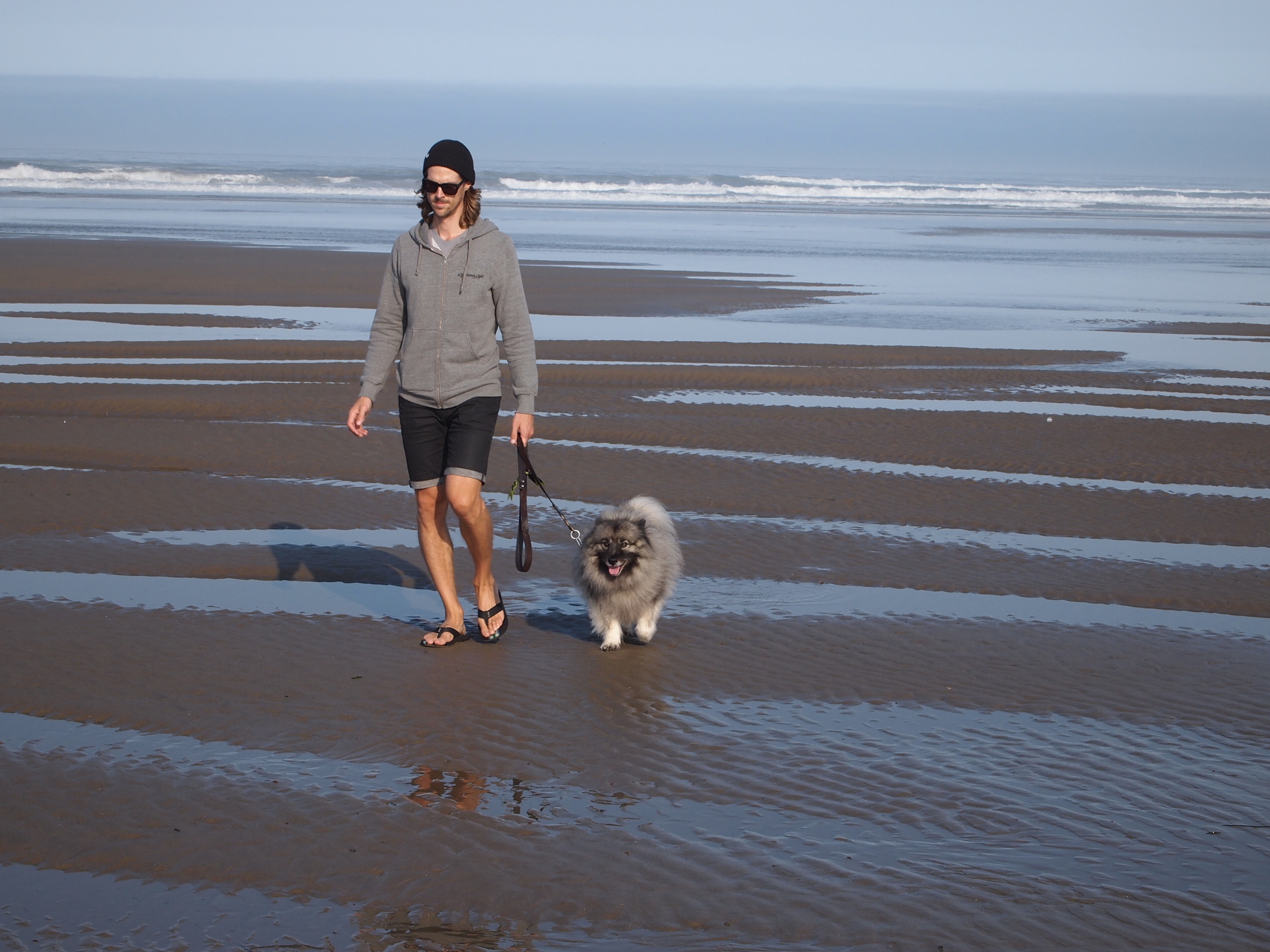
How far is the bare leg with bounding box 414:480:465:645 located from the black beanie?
1427 mm

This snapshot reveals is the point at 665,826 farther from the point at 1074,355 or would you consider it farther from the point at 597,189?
the point at 597,189

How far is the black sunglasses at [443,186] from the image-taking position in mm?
5445

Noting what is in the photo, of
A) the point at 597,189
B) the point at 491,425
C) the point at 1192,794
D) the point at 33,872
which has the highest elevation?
the point at 597,189

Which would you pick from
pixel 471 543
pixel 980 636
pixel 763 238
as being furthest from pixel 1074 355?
pixel 763 238

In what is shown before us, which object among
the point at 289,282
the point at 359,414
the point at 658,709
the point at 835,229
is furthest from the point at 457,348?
the point at 835,229

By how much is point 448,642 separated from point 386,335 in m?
→ 1.50

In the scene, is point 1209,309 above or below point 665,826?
above

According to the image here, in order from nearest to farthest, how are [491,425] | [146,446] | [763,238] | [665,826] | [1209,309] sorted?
1. [665,826]
2. [491,425]
3. [146,446]
4. [1209,309]
5. [763,238]

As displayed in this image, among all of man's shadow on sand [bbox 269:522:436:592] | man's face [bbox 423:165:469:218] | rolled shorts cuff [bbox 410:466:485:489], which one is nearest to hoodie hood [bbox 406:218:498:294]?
man's face [bbox 423:165:469:218]

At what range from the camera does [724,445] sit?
1112cm

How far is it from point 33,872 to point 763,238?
34784mm

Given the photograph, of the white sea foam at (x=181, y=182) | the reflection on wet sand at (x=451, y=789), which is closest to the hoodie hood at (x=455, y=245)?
the reflection on wet sand at (x=451, y=789)

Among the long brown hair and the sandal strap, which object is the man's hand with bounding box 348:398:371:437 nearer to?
the long brown hair

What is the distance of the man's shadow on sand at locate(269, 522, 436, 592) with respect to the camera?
288 inches
